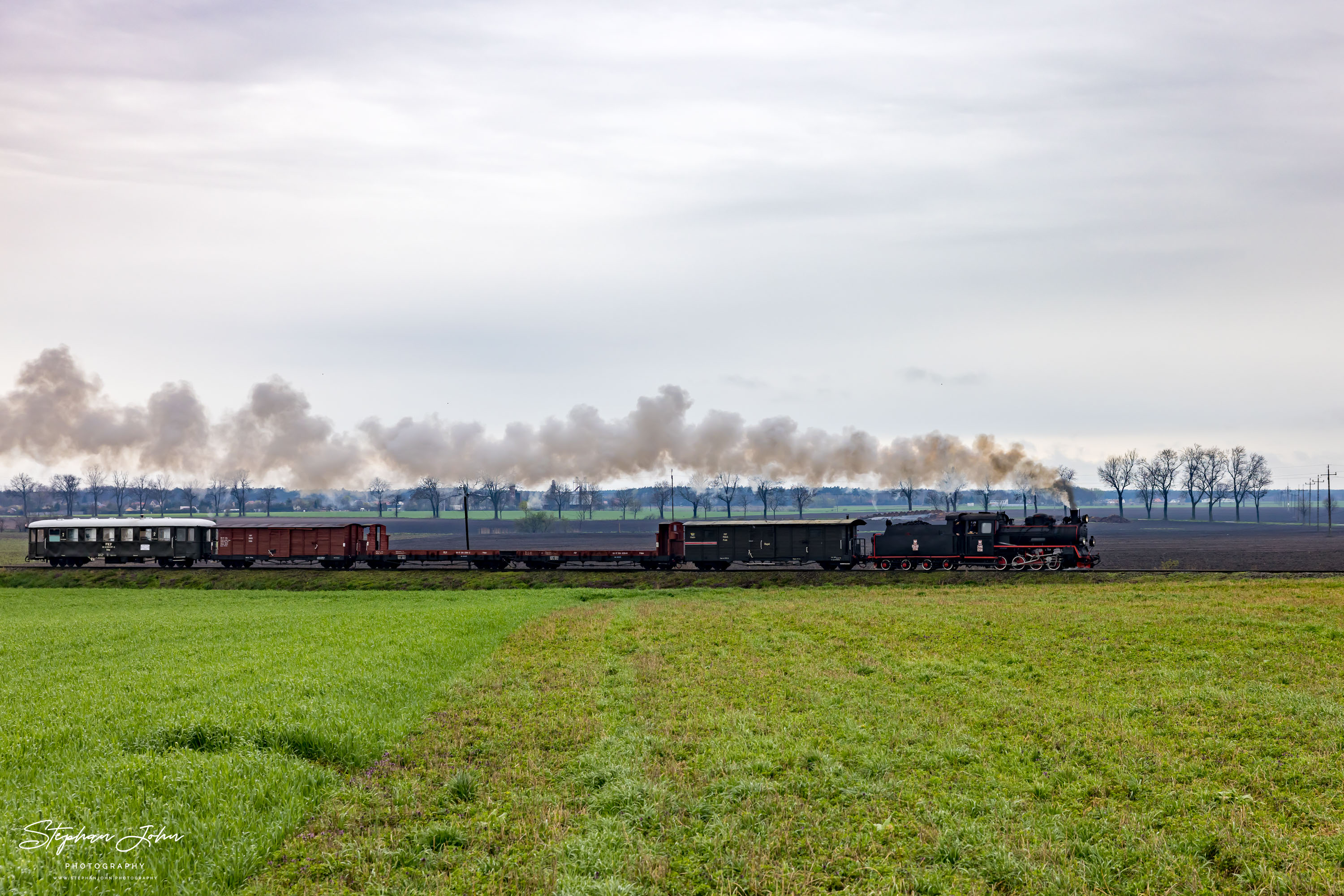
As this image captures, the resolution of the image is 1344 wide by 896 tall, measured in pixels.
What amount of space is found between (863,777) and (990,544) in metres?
41.7

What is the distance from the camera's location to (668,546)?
54531mm

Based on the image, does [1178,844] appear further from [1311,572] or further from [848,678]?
[1311,572]

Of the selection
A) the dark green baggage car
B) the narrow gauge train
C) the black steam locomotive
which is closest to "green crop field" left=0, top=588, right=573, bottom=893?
the dark green baggage car

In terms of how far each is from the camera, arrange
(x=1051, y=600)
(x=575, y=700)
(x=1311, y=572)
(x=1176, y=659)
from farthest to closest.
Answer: (x=1311, y=572), (x=1051, y=600), (x=1176, y=659), (x=575, y=700)

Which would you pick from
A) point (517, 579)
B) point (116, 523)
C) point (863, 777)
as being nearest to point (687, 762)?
point (863, 777)

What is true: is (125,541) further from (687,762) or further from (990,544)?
(687,762)

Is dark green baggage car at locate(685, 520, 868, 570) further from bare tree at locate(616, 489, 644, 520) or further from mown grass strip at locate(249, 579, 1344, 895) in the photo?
bare tree at locate(616, 489, 644, 520)

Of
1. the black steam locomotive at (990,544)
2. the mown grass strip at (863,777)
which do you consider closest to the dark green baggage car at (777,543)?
the black steam locomotive at (990,544)

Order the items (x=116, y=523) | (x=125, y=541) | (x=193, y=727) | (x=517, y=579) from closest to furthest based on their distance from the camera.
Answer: (x=193, y=727)
(x=517, y=579)
(x=125, y=541)
(x=116, y=523)

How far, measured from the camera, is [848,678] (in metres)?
19.9

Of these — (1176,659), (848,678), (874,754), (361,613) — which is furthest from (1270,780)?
(361,613)

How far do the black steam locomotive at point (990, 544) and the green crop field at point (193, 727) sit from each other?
95.9 feet

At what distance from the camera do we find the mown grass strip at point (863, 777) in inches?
388

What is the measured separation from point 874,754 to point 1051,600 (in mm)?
27278
